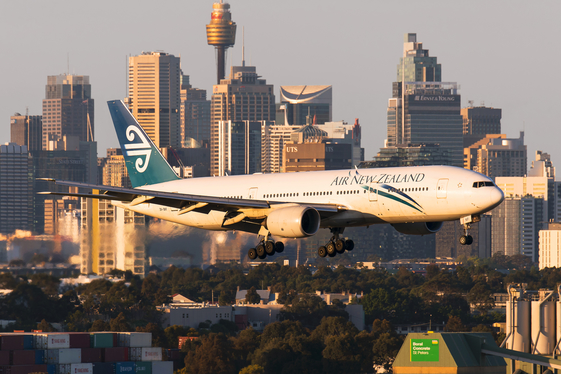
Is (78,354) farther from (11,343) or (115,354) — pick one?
(11,343)

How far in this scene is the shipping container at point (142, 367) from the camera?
134 metres

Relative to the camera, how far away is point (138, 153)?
315 ft

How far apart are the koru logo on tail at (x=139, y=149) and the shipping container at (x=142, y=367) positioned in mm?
44102

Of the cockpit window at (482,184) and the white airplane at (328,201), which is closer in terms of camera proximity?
the cockpit window at (482,184)

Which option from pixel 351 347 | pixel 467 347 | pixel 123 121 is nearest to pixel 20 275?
pixel 351 347

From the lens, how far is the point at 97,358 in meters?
132

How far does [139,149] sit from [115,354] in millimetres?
45229

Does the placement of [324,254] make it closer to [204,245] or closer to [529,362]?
[529,362]

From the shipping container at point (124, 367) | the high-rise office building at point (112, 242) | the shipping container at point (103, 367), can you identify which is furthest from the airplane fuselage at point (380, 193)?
the high-rise office building at point (112, 242)

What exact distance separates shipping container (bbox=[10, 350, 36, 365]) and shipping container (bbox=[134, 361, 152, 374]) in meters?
12.4

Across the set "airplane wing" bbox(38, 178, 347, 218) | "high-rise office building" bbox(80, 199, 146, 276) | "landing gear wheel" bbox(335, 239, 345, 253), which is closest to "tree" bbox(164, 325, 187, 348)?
"high-rise office building" bbox(80, 199, 146, 276)

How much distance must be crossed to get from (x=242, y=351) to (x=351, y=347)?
15.8 m

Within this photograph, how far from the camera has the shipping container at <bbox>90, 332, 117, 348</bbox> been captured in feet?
438

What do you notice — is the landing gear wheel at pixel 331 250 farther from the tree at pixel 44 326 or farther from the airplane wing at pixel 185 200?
the tree at pixel 44 326
